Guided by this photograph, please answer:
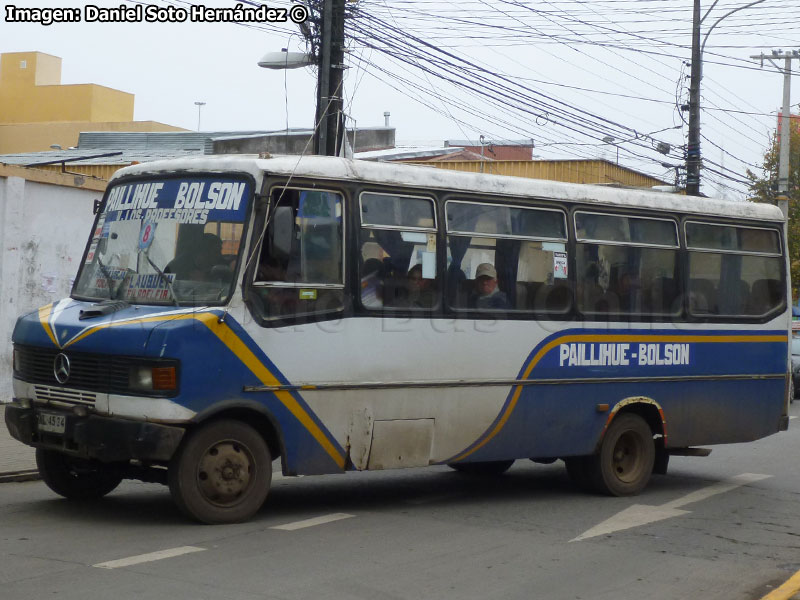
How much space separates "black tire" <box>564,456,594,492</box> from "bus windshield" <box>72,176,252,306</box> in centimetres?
421

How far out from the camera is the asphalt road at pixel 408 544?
660 centimetres

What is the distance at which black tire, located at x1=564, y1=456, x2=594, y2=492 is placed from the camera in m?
10.7

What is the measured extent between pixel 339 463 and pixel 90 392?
1985 mm

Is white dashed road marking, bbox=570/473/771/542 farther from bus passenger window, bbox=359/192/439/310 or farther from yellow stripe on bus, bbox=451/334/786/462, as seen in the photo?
bus passenger window, bbox=359/192/439/310

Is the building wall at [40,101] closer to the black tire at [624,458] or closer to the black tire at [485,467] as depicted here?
the black tire at [485,467]

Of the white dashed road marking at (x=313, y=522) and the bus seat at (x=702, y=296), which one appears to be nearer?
the white dashed road marking at (x=313, y=522)

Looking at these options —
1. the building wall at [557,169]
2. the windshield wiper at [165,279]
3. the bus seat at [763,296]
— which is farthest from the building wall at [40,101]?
the windshield wiper at [165,279]

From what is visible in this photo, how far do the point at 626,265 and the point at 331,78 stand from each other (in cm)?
571

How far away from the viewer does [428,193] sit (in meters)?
9.37

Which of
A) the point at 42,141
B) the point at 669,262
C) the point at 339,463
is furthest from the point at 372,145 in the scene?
the point at 339,463

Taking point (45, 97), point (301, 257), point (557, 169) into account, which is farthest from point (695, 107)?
point (45, 97)

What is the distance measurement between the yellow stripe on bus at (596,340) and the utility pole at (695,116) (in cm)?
1335

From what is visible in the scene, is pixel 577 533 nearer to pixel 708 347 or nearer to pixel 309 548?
pixel 309 548

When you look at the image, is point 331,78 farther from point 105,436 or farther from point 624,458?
point 105,436
